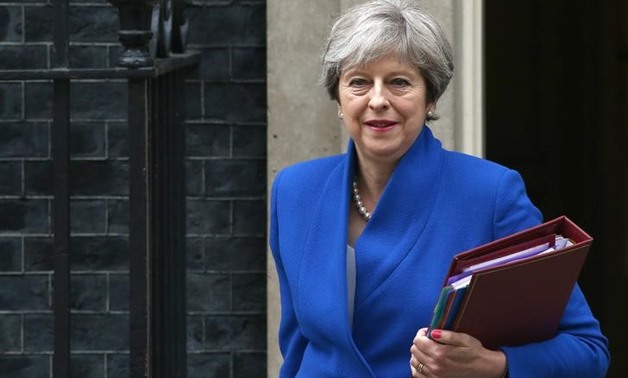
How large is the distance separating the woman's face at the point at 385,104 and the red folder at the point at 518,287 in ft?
1.25

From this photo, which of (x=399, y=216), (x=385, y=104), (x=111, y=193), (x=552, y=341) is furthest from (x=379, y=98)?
(x=111, y=193)

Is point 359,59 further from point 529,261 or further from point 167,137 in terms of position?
point 167,137

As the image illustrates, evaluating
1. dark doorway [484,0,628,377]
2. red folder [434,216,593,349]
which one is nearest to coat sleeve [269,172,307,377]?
red folder [434,216,593,349]

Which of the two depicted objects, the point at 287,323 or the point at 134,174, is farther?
the point at 134,174

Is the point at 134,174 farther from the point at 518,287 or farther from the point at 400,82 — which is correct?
Answer: the point at 518,287

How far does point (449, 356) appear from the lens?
3.35 m

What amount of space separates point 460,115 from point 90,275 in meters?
1.37

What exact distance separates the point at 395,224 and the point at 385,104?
249 millimetres

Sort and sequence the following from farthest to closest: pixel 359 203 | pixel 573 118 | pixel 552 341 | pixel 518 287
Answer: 1. pixel 573 118
2. pixel 359 203
3. pixel 552 341
4. pixel 518 287

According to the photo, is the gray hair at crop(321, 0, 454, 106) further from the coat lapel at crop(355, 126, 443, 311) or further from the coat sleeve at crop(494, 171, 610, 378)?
the coat sleeve at crop(494, 171, 610, 378)

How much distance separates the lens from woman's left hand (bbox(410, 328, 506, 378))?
3.33 m

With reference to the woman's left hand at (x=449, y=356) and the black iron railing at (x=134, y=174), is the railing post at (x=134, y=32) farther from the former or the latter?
the woman's left hand at (x=449, y=356)

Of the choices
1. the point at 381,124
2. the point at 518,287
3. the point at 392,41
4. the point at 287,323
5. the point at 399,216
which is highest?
the point at 392,41

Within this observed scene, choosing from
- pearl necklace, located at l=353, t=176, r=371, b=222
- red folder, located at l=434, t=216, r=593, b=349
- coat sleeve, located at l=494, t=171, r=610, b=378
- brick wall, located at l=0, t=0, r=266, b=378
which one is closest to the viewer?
red folder, located at l=434, t=216, r=593, b=349
